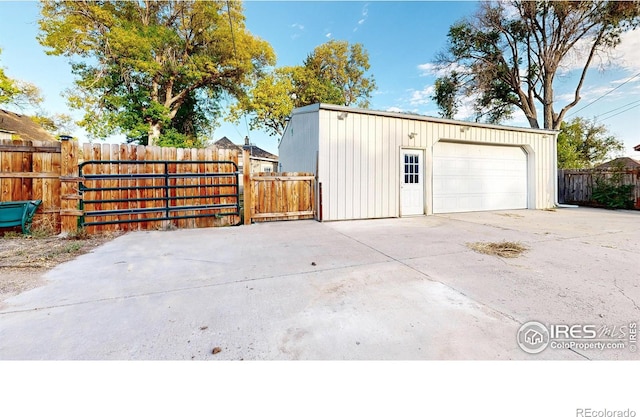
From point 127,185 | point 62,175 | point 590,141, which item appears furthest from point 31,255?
point 590,141

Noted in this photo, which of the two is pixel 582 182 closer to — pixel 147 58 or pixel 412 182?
pixel 412 182

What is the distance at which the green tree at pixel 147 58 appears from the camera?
12656mm

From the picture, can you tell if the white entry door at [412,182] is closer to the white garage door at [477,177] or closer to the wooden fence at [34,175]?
the white garage door at [477,177]

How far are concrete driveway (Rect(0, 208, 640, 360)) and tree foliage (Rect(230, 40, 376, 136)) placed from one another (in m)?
16.6

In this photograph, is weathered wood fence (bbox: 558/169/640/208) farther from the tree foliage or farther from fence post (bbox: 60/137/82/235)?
fence post (bbox: 60/137/82/235)

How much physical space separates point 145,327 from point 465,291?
8.45 feet

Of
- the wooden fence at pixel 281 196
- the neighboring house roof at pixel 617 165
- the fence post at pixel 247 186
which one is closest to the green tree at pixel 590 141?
the neighboring house roof at pixel 617 165

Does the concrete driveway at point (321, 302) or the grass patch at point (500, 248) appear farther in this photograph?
the grass patch at point (500, 248)

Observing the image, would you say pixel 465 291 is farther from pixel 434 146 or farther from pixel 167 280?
pixel 434 146

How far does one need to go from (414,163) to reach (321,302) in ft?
20.7

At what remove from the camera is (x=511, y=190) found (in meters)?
8.86

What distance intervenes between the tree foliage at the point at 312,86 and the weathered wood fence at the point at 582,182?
50.8 ft
